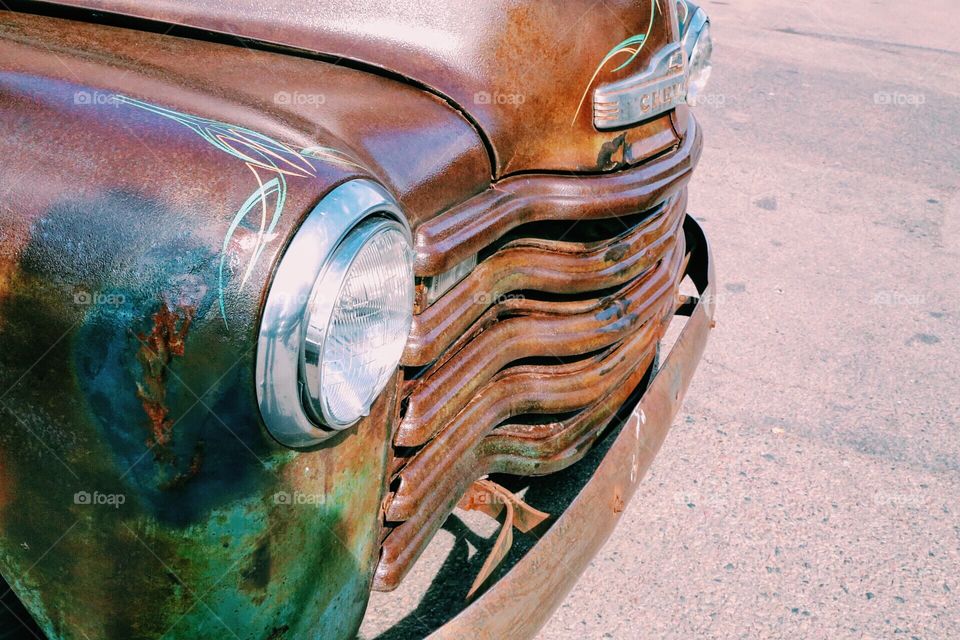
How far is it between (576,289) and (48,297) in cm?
113

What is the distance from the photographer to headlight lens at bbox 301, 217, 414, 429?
116 centimetres

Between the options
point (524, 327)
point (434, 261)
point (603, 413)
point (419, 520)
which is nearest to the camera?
point (434, 261)

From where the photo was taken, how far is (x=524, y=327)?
6.23 ft

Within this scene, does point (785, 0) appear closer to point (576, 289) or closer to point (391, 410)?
point (576, 289)

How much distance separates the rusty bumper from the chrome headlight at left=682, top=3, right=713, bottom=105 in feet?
2.43

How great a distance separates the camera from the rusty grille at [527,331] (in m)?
1.61

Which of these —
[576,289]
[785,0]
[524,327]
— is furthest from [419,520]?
[785,0]

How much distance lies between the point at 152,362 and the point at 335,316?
243mm

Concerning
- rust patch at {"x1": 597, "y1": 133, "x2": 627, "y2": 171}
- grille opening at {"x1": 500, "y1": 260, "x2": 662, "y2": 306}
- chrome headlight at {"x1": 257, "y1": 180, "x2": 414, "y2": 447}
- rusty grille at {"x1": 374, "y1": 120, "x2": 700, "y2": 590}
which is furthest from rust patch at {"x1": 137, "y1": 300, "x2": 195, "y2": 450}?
rust patch at {"x1": 597, "y1": 133, "x2": 627, "y2": 171}

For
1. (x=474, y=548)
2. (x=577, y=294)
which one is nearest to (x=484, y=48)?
(x=577, y=294)

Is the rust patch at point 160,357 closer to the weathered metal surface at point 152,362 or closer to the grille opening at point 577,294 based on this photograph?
the weathered metal surface at point 152,362

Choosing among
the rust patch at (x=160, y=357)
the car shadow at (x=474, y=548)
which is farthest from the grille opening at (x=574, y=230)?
the rust patch at (x=160, y=357)

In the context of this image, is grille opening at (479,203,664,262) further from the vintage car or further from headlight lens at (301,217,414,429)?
headlight lens at (301,217,414,429)

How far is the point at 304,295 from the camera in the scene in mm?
1148
